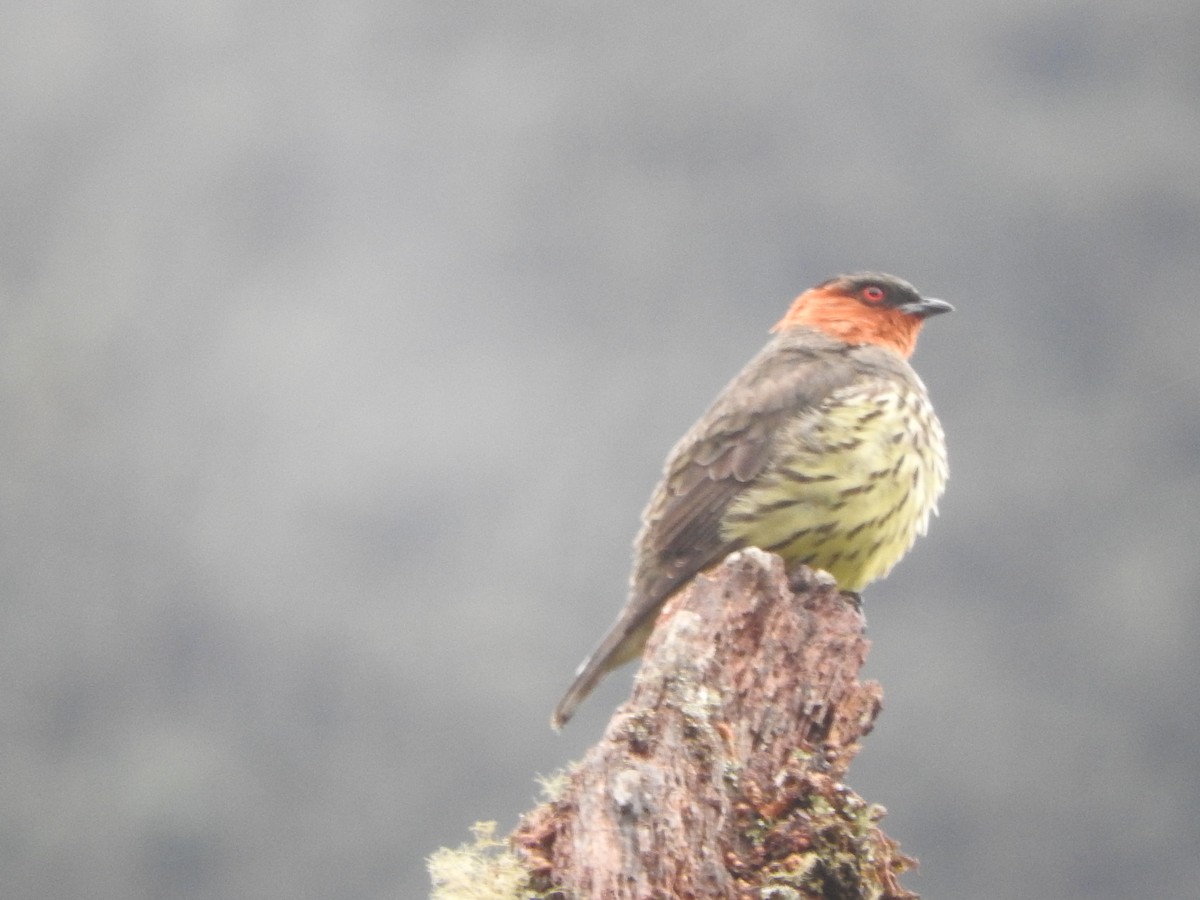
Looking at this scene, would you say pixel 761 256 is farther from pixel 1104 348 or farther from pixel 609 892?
pixel 609 892

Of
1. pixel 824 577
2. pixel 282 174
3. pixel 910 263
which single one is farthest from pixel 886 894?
pixel 282 174

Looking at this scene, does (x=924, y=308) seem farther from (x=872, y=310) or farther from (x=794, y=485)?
(x=794, y=485)

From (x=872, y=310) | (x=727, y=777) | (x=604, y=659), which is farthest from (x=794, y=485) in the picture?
(x=727, y=777)

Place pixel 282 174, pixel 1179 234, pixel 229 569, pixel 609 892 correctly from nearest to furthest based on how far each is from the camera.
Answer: pixel 609 892
pixel 229 569
pixel 1179 234
pixel 282 174

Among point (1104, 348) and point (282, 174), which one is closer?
point (1104, 348)

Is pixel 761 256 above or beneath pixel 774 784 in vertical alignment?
above

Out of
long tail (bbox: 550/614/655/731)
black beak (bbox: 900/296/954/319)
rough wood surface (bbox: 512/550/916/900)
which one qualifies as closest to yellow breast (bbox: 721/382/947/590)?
long tail (bbox: 550/614/655/731)

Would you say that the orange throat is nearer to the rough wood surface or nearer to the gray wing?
the gray wing

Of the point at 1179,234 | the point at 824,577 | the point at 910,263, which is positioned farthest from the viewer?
the point at 1179,234
